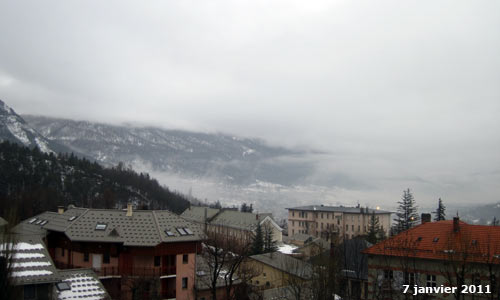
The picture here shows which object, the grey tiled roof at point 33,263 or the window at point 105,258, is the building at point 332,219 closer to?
the window at point 105,258

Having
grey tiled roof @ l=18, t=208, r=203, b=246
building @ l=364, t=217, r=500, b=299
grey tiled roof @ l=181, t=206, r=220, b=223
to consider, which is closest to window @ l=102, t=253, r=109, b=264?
grey tiled roof @ l=18, t=208, r=203, b=246

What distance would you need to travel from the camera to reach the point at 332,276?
92.3 feet

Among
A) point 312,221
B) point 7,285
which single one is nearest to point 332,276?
point 7,285

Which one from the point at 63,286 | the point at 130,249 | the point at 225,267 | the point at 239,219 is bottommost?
the point at 239,219

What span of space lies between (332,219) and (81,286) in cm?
11256

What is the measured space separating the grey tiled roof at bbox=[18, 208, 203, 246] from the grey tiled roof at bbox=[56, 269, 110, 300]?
21.0 feet

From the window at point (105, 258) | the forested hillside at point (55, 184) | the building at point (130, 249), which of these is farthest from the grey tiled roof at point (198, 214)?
the window at point (105, 258)

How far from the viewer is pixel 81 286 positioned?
32.3 meters

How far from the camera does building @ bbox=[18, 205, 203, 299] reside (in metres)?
39.7

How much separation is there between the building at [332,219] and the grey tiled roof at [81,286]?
103 meters

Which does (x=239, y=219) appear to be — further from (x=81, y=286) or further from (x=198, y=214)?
(x=81, y=286)

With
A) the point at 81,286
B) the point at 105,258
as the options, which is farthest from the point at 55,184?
the point at 81,286

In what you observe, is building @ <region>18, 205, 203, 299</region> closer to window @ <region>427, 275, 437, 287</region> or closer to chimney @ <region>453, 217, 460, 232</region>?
window @ <region>427, 275, 437, 287</region>

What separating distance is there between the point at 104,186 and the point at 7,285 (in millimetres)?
154764
